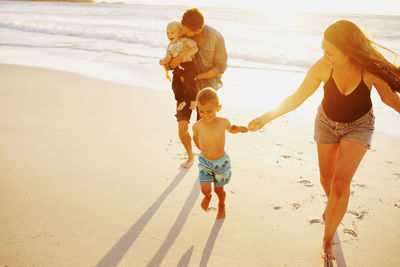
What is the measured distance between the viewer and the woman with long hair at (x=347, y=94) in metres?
2.22

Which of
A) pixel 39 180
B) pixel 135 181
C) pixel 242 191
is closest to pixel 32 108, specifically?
pixel 39 180

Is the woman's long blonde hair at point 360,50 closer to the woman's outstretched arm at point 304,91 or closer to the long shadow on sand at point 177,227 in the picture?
the woman's outstretched arm at point 304,91

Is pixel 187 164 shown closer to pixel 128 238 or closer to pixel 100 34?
pixel 128 238

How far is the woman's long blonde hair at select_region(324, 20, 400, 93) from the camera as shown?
7.23 feet

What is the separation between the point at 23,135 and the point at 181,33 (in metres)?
2.91

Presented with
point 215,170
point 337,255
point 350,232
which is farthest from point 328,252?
point 215,170

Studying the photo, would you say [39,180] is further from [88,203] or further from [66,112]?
[66,112]

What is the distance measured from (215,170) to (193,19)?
170cm

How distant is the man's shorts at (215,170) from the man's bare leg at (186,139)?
106 cm

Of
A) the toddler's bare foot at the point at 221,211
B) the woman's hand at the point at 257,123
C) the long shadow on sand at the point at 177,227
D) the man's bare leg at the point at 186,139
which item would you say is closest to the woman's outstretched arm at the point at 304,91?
the woman's hand at the point at 257,123

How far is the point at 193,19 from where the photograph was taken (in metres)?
3.35

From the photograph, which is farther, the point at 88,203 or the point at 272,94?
the point at 272,94

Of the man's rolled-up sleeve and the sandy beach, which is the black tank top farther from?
the man's rolled-up sleeve

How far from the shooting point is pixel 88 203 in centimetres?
320
